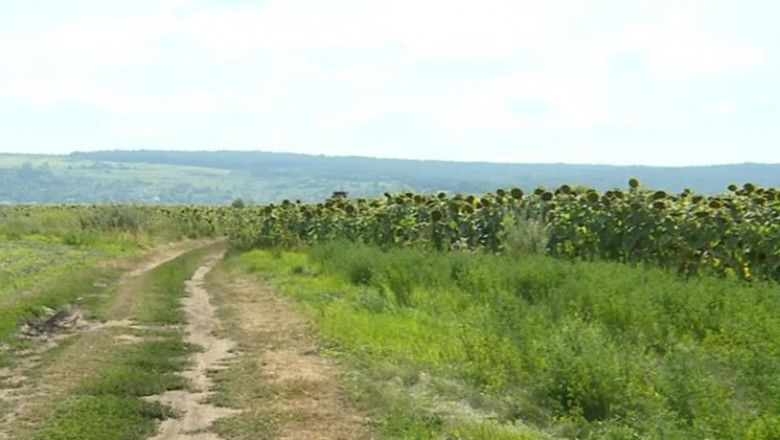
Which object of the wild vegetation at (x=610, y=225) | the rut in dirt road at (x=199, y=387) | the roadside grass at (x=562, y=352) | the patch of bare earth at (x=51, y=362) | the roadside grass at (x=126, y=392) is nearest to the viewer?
the roadside grass at (x=562, y=352)

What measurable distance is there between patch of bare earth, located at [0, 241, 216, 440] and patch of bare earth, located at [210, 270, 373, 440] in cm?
197

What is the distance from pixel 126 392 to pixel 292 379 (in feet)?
6.18

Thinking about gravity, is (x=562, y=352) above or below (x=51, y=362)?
above

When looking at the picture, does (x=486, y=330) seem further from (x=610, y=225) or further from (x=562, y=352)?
(x=610, y=225)

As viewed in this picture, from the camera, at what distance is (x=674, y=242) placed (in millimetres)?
15555

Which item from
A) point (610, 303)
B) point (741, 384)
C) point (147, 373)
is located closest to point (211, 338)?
point (147, 373)

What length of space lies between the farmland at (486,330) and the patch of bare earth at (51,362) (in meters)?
0.08

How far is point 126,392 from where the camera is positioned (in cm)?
995

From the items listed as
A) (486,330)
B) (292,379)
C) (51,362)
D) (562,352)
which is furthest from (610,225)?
(51,362)

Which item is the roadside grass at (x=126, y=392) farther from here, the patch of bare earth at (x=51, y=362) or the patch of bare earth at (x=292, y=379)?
the patch of bare earth at (x=292, y=379)

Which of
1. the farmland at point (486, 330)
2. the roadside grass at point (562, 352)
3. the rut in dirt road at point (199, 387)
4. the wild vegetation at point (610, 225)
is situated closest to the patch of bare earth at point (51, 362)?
the farmland at point (486, 330)

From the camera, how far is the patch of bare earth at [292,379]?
8.54m

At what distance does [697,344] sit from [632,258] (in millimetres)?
6505

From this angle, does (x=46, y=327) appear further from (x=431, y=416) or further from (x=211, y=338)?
(x=431, y=416)
